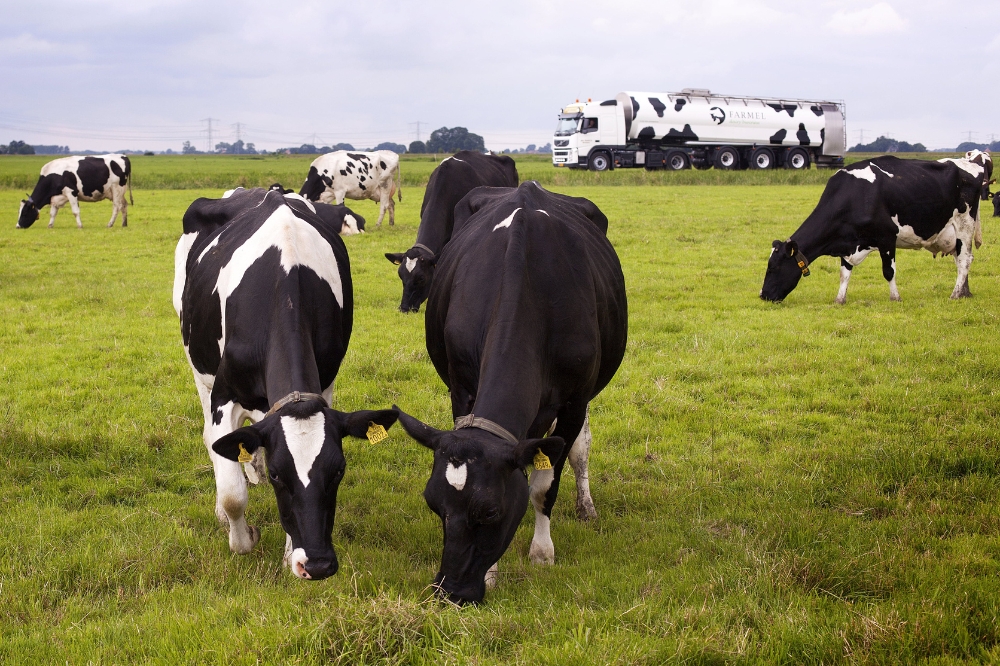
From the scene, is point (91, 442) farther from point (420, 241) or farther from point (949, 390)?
point (949, 390)

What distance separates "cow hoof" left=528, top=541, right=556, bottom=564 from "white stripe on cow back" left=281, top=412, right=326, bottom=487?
5.02 feet

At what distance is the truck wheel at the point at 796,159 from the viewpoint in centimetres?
5088

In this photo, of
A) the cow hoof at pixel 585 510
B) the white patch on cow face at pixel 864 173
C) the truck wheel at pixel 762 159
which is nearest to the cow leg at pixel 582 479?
the cow hoof at pixel 585 510

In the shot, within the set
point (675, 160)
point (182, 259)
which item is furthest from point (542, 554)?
point (675, 160)

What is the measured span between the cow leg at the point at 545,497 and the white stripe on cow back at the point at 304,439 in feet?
4.41

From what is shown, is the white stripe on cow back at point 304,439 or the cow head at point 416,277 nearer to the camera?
the white stripe on cow back at point 304,439

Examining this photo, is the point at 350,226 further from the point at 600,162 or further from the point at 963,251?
the point at 600,162

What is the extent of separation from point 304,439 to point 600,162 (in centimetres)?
4592

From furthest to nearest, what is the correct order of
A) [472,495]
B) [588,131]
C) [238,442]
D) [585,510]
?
[588,131], [585,510], [238,442], [472,495]

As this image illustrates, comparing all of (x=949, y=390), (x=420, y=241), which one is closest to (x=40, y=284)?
(x=420, y=241)

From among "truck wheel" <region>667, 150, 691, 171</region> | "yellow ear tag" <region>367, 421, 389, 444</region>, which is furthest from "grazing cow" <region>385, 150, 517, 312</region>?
"truck wheel" <region>667, 150, 691, 171</region>

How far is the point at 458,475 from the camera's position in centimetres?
400

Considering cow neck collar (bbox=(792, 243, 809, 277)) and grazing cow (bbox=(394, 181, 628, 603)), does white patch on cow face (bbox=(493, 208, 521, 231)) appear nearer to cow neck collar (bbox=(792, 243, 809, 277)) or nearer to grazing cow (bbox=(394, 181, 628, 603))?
grazing cow (bbox=(394, 181, 628, 603))

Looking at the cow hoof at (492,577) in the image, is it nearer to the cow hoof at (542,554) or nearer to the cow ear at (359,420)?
the cow hoof at (542,554)
